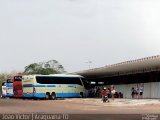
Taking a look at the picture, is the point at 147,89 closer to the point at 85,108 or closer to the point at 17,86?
the point at 17,86

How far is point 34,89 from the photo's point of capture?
50.9m

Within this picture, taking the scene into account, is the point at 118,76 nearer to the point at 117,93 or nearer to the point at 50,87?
the point at 117,93

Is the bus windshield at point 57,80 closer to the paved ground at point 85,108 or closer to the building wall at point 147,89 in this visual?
the building wall at point 147,89

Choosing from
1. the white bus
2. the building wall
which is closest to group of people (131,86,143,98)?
the building wall

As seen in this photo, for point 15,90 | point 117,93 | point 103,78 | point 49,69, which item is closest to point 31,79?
point 15,90

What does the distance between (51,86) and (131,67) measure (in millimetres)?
9064

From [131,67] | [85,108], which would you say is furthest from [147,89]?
[85,108]

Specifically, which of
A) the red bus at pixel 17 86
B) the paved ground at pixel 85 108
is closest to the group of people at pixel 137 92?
the red bus at pixel 17 86

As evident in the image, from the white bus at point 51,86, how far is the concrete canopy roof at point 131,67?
367 centimetres

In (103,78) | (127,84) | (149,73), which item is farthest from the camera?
→ (103,78)

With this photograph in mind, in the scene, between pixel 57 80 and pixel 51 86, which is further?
pixel 57 80

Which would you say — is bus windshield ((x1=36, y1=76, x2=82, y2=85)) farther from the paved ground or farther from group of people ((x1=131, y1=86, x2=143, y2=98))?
the paved ground

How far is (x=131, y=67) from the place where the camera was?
50906 millimetres

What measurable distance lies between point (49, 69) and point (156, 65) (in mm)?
75391
